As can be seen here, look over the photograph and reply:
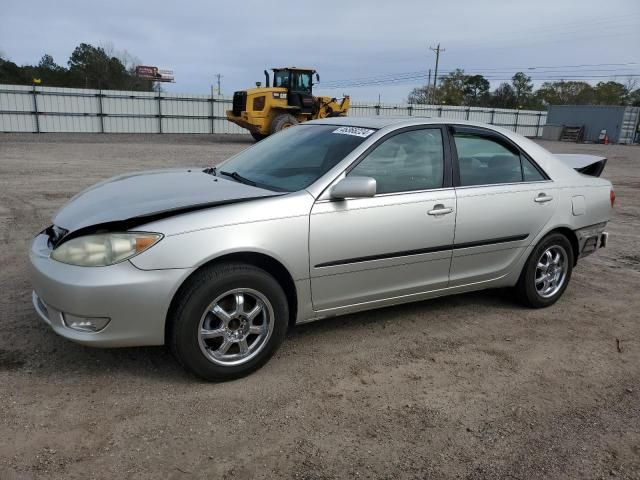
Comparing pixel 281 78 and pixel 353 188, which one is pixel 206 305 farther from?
pixel 281 78

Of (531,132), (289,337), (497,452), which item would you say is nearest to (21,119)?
(289,337)

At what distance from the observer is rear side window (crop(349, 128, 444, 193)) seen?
3719 millimetres

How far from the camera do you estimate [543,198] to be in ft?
14.5

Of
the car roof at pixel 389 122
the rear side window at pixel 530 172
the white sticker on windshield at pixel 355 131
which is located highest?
the car roof at pixel 389 122

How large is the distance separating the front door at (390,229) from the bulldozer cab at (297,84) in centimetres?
1879

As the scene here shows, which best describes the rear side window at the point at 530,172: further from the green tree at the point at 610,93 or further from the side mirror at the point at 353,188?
the green tree at the point at 610,93

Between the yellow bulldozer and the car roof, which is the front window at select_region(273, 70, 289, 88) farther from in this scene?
the car roof

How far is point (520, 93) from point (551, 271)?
81401 mm

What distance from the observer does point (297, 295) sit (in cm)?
340

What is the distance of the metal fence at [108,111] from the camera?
25703 millimetres

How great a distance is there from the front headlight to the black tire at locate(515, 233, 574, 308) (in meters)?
3.06

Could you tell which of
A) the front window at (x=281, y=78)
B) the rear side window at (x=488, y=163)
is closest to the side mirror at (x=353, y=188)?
the rear side window at (x=488, y=163)

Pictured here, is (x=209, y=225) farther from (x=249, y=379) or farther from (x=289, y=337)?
(x=289, y=337)

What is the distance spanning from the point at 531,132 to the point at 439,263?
42391 millimetres
